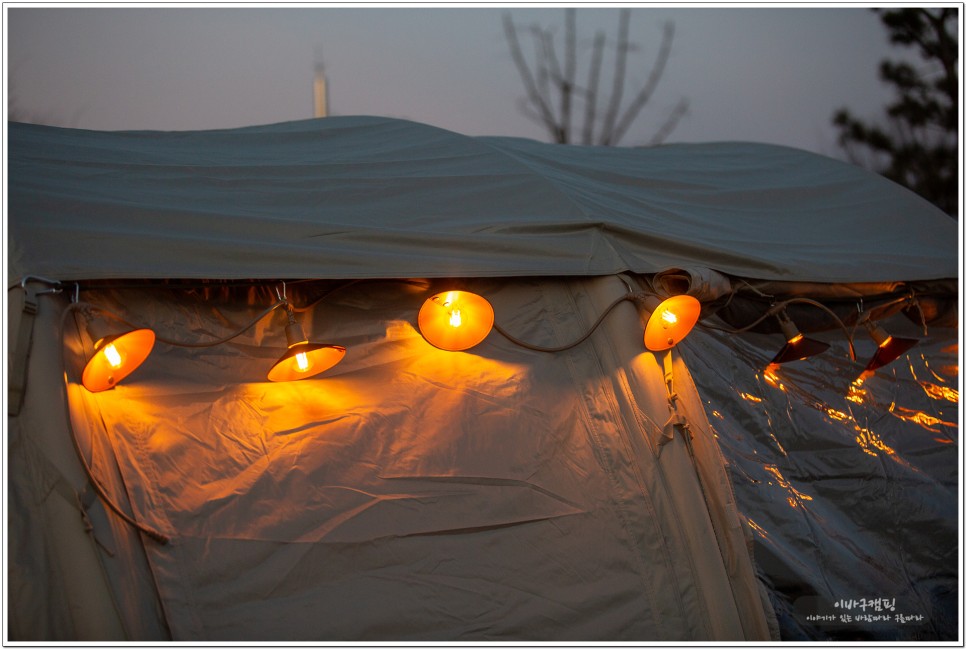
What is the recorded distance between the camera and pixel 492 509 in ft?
6.94

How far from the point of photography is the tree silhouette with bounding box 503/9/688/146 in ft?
40.1

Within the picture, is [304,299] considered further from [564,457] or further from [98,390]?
[564,457]

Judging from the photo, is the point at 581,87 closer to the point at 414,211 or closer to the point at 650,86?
the point at 650,86

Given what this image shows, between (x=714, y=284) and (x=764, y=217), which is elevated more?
(x=764, y=217)

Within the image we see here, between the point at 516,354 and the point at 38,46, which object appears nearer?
the point at 516,354

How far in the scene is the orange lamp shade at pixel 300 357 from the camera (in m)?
2.02

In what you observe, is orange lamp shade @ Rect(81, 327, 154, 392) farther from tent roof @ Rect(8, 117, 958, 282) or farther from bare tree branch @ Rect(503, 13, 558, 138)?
bare tree branch @ Rect(503, 13, 558, 138)

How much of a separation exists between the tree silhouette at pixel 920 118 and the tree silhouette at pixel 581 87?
2.73 m

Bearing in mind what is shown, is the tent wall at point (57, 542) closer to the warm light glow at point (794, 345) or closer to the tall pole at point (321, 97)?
the warm light glow at point (794, 345)

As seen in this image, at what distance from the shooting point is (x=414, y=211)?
2.54m

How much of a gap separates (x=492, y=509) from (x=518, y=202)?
1.02 meters

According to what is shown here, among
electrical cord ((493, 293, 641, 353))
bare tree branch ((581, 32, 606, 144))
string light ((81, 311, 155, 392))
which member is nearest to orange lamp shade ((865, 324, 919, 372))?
electrical cord ((493, 293, 641, 353))

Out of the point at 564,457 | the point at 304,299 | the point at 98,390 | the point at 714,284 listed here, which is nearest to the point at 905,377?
the point at 714,284

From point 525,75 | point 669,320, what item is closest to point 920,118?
point 525,75
